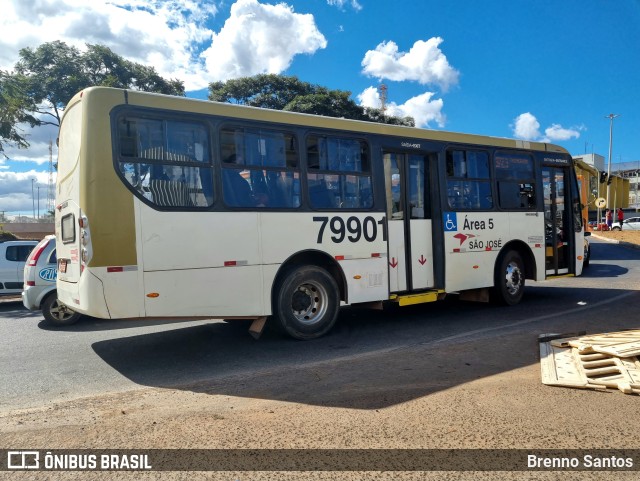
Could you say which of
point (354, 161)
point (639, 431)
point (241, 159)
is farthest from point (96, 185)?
point (639, 431)

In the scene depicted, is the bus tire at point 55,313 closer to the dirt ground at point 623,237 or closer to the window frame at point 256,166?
the window frame at point 256,166

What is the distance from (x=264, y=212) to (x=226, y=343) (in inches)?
81.4

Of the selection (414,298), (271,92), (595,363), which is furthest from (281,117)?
(271,92)

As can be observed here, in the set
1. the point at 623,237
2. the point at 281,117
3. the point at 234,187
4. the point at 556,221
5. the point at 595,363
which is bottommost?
the point at 595,363

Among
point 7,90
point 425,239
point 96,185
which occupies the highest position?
point 7,90

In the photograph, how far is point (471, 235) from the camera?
9.17 meters

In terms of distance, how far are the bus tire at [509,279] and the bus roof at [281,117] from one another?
225cm

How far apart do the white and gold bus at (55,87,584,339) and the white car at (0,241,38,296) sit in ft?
19.6

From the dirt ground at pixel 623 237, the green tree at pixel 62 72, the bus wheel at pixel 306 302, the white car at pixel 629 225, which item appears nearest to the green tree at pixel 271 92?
the green tree at pixel 62 72

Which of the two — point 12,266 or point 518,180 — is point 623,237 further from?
point 12,266

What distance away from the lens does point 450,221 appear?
8828mm

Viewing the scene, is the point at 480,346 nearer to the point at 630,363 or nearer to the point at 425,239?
the point at 630,363

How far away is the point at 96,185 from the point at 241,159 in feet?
6.03

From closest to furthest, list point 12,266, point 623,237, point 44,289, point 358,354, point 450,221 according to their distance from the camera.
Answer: point 358,354 → point 450,221 → point 44,289 → point 12,266 → point 623,237
